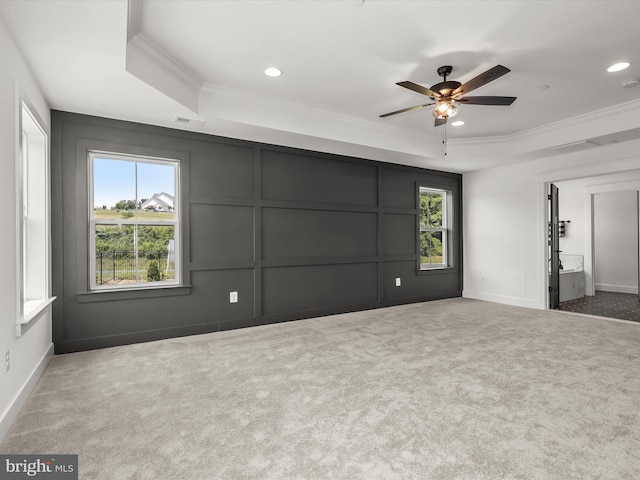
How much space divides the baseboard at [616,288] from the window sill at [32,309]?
9.71m

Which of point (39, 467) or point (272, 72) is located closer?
point (39, 467)

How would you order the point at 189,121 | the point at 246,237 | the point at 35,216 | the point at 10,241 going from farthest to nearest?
the point at 246,237 < the point at 189,121 < the point at 35,216 < the point at 10,241

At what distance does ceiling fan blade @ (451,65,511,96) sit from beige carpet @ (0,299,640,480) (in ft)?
7.60

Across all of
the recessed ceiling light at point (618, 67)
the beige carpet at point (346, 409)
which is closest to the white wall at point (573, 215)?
the beige carpet at point (346, 409)

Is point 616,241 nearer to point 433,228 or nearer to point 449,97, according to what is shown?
point 433,228

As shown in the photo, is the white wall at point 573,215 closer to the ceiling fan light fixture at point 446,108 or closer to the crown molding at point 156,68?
the ceiling fan light fixture at point 446,108

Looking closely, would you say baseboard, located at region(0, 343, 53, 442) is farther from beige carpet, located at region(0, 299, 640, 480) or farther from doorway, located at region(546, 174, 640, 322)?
doorway, located at region(546, 174, 640, 322)

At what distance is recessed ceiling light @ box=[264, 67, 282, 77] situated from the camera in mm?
3260

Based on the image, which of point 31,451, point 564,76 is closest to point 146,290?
point 31,451

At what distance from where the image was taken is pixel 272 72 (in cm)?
332

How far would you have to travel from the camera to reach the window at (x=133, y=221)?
3.72 meters

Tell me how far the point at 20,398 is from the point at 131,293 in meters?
1.55

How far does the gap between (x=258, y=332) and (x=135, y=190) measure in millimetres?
2133

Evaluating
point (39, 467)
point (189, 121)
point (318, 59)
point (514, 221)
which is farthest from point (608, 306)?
point (39, 467)
